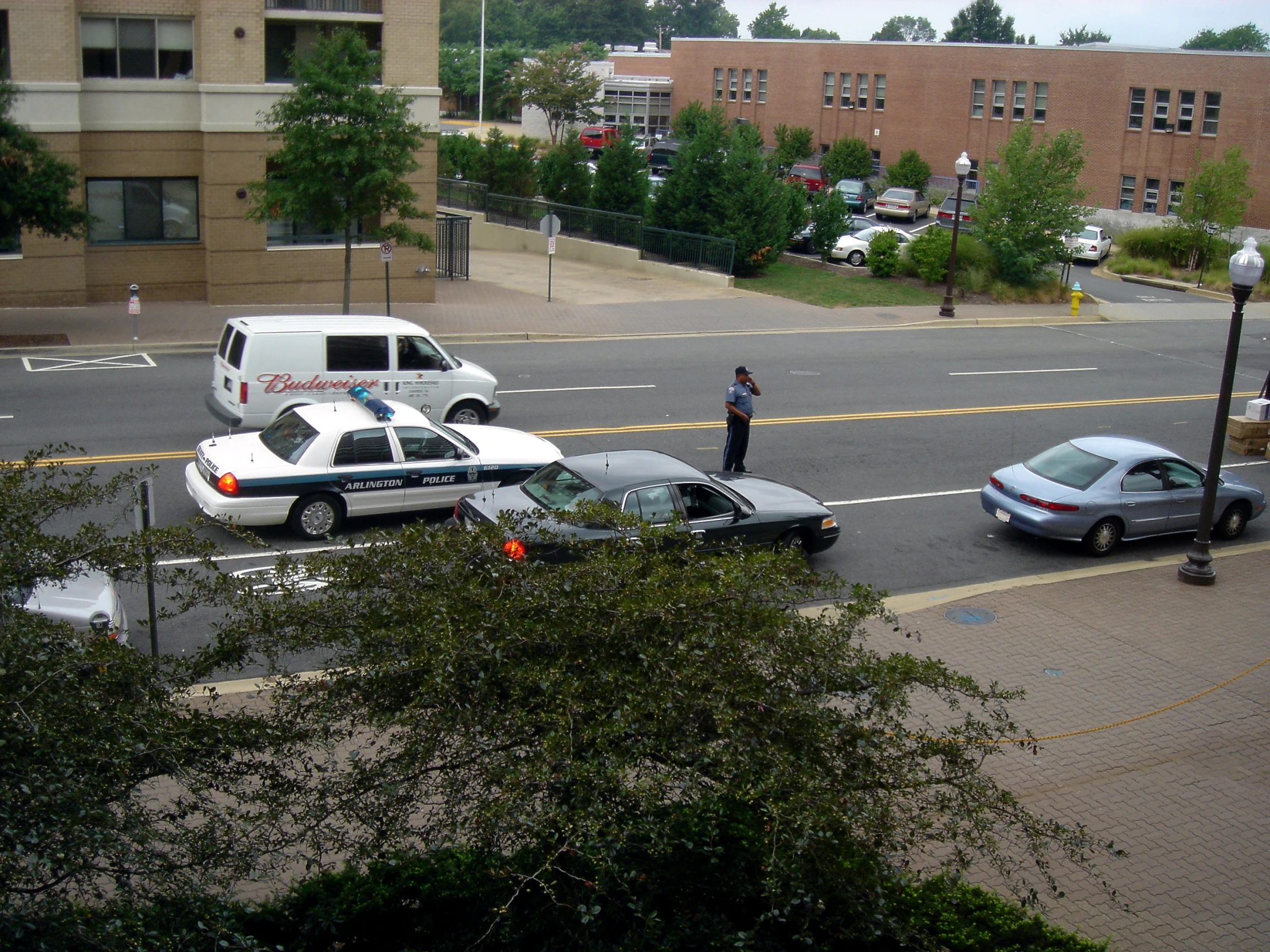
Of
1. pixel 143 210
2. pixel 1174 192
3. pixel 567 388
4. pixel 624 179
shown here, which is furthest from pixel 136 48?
pixel 1174 192

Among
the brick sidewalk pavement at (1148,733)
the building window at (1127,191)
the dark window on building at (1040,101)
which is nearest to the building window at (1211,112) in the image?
the building window at (1127,191)

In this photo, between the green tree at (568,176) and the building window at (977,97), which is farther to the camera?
the building window at (977,97)

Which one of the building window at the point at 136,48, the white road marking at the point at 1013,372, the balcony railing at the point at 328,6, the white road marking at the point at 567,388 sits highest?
the balcony railing at the point at 328,6

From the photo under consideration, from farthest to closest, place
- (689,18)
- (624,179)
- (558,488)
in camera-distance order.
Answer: (689,18) < (624,179) < (558,488)

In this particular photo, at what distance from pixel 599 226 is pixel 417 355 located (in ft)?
72.2

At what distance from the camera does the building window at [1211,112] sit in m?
50.0

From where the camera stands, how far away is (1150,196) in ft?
174

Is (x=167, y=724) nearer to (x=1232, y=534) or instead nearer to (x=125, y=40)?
(x=1232, y=534)

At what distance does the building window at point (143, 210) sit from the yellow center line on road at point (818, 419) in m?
12.5

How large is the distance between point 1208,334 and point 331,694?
1268 inches

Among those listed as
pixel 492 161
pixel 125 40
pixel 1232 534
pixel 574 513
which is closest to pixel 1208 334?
pixel 1232 534

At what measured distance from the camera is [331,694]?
559 centimetres

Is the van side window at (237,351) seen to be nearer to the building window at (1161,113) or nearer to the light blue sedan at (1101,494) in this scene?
the light blue sedan at (1101,494)

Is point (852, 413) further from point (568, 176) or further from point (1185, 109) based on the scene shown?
point (1185, 109)
